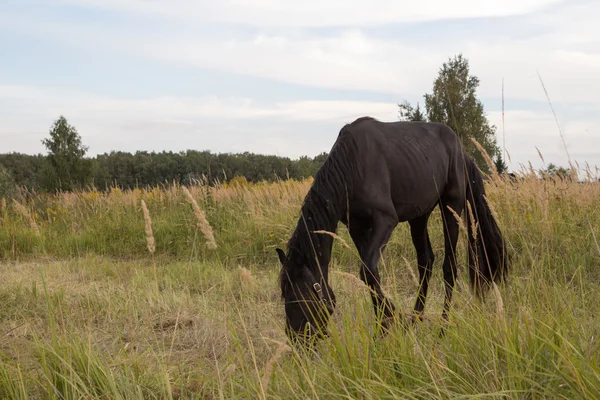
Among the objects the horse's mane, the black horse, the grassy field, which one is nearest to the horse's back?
the black horse

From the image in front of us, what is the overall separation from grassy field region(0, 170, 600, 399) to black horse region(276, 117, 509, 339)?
0.68 feet

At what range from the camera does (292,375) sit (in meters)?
2.22

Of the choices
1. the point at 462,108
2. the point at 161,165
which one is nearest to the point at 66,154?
the point at 161,165

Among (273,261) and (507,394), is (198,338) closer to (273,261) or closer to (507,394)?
(507,394)

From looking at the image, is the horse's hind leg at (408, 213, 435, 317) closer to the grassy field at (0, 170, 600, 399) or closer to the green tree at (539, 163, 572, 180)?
the grassy field at (0, 170, 600, 399)

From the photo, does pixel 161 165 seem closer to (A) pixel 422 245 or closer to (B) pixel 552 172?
(B) pixel 552 172

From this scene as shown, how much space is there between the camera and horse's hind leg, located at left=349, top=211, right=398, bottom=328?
358 cm

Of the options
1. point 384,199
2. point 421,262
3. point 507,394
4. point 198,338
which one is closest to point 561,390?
point 507,394

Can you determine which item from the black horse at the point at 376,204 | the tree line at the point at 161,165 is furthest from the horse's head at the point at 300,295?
the tree line at the point at 161,165

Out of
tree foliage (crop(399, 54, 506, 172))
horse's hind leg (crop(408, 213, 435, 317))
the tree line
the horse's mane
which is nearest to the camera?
the horse's mane

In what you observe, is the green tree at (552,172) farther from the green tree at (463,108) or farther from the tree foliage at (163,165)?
the tree foliage at (163,165)

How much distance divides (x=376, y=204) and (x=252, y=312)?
138 centimetres

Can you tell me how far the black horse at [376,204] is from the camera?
3.29 metres

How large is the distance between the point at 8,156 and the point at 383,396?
279 feet
